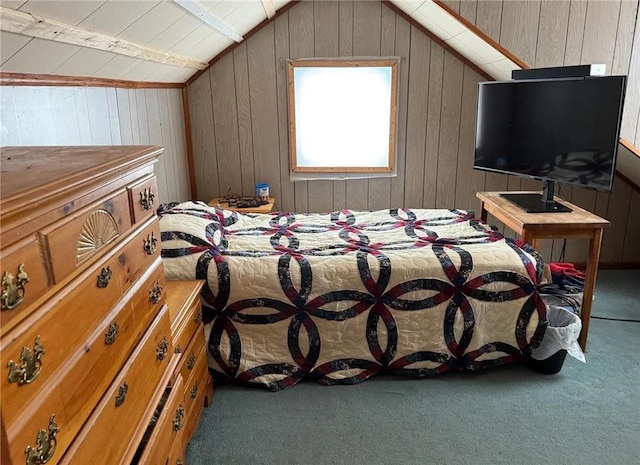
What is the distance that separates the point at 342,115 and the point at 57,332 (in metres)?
3.30

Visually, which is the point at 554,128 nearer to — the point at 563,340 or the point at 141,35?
the point at 563,340

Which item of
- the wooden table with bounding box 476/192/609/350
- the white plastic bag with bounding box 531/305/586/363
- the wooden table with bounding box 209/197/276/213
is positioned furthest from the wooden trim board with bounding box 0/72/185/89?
the white plastic bag with bounding box 531/305/586/363

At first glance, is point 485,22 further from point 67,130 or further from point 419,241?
point 67,130

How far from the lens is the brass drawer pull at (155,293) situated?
138 centimetres

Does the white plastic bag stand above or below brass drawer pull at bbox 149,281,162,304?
below

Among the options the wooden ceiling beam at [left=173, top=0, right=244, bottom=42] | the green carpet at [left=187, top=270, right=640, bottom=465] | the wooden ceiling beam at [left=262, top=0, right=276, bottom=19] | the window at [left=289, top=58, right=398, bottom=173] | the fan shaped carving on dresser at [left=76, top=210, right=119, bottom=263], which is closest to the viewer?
the fan shaped carving on dresser at [left=76, top=210, right=119, bottom=263]

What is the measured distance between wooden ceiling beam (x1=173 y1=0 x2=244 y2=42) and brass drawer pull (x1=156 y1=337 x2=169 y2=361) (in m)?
1.32

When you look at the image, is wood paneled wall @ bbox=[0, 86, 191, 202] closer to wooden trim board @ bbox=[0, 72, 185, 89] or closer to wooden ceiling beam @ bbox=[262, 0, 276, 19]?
wooden trim board @ bbox=[0, 72, 185, 89]

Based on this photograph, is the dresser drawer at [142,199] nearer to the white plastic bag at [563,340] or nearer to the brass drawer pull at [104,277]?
the brass drawer pull at [104,277]

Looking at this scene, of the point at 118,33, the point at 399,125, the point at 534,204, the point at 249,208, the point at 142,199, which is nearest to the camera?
the point at 142,199

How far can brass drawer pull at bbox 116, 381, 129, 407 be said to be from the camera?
1.13 m

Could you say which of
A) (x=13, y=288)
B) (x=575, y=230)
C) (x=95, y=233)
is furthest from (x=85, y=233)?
(x=575, y=230)

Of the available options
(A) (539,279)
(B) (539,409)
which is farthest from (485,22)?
(B) (539,409)

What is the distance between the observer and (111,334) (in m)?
1.10
